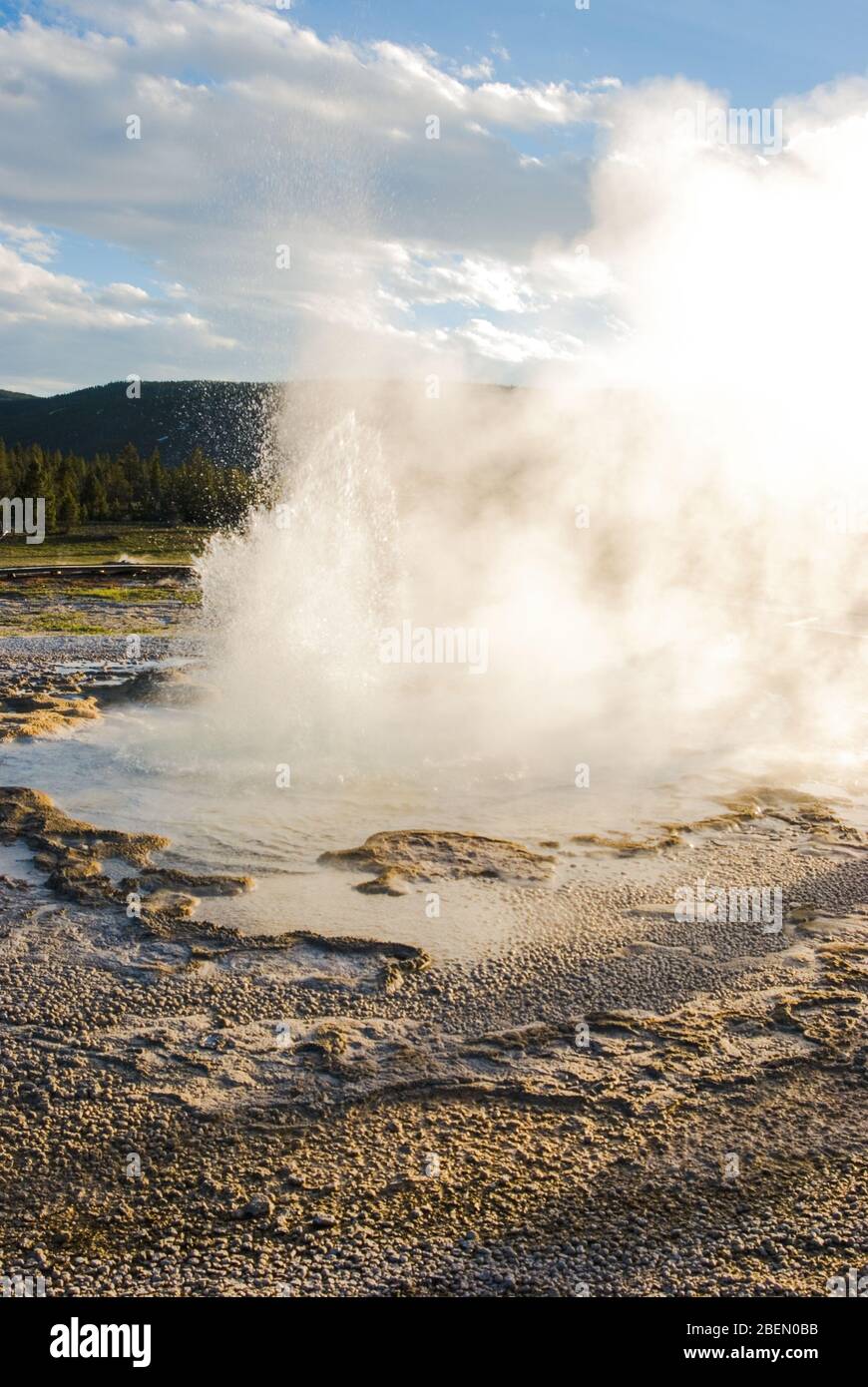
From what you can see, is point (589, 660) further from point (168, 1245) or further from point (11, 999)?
point (168, 1245)

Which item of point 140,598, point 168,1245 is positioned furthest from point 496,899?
point 140,598

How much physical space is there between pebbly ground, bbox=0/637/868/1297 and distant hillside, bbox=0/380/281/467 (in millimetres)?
92342

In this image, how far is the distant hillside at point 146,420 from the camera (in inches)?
4365

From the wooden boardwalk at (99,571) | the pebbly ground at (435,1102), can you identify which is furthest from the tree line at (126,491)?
the pebbly ground at (435,1102)

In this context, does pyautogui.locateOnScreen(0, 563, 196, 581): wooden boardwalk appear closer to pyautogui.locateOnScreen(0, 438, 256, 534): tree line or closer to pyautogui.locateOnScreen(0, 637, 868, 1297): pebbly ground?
pyautogui.locateOnScreen(0, 438, 256, 534): tree line

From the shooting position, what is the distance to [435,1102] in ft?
16.1

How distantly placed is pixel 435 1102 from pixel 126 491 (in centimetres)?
5351

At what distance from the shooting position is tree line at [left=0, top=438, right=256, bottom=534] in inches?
1860

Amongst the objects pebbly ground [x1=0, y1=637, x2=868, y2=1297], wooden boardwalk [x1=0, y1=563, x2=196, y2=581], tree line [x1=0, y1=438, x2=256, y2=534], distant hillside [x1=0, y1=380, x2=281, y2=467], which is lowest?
pebbly ground [x1=0, y1=637, x2=868, y2=1297]

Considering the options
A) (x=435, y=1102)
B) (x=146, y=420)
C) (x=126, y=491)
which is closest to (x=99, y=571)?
(x=435, y=1102)

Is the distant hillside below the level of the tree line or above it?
above

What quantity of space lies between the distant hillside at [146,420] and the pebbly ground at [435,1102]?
92.3 metres

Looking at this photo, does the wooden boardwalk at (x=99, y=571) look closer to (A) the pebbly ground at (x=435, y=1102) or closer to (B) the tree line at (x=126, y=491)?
(B) the tree line at (x=126, y=491)

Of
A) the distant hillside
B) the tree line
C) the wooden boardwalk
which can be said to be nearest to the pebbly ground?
the wooden boardwalk
